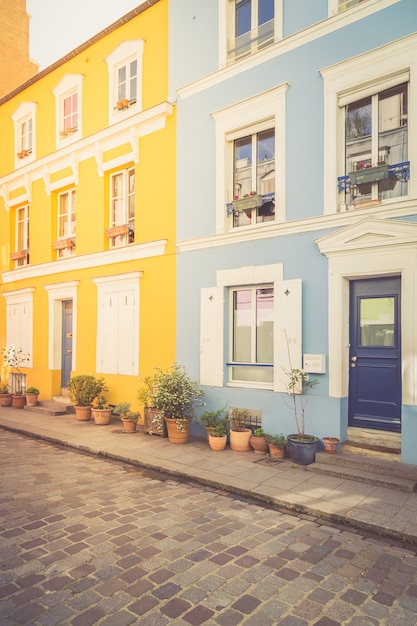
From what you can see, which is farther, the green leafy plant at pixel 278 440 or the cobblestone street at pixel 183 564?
the green leafy plant at pixel 278 440

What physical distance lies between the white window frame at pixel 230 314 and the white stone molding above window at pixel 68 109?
21.5ft

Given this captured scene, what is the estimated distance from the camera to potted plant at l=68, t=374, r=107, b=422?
9.99 m

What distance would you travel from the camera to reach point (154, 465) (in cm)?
659

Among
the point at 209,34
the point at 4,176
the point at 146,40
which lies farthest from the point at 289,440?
the point at 4,176

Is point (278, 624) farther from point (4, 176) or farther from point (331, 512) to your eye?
point (4, 176)

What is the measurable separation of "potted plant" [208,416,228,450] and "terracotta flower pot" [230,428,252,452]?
6.7 inches

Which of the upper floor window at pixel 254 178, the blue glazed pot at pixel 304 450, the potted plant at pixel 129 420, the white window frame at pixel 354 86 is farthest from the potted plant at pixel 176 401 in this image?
the white window frame at pixel 354 86

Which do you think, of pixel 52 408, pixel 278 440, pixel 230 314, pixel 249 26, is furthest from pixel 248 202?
pixel 52 408

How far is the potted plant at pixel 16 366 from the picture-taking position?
1200 centimetres

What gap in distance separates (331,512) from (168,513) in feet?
6.06

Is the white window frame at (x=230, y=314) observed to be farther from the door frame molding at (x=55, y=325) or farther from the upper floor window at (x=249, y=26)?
the door frame molding at (x=55, y=325)

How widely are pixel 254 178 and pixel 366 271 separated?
9.68 ft

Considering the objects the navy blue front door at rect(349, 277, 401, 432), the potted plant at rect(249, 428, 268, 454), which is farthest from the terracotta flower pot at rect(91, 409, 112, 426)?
the navy blue front door at rect(349, 277, 401, 432)

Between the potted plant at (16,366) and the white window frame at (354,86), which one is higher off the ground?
the white window frame at (354,86)
